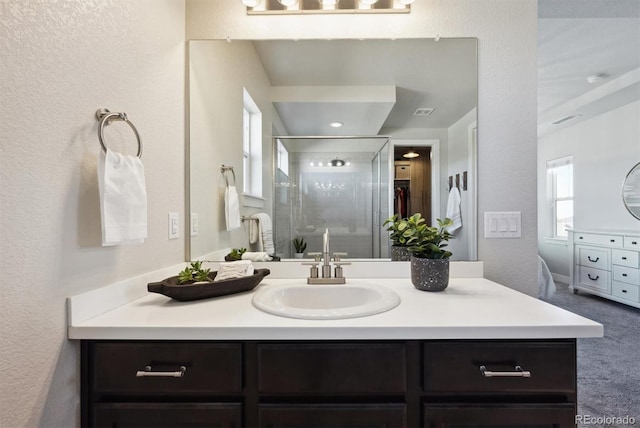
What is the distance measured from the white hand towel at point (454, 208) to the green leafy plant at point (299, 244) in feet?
2.36

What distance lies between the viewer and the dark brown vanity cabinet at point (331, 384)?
2.70 feet

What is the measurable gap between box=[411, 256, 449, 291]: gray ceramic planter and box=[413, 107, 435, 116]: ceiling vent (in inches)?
29.7

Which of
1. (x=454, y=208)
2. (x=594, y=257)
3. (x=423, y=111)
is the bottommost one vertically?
(x=594, y=257)

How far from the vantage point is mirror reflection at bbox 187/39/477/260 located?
1478 mm

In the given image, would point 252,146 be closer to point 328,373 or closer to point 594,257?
point 328,373

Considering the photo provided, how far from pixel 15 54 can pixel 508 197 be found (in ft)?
5.86

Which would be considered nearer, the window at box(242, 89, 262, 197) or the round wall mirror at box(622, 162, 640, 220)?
the window at box(242, 89, 262, 197)

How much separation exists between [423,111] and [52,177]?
58.3 inches

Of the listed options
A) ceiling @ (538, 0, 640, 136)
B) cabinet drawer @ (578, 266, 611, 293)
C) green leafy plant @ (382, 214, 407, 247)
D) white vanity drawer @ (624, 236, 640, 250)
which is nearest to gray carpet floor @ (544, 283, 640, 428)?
cabinet drawer @ (578, 266, 611, 293)

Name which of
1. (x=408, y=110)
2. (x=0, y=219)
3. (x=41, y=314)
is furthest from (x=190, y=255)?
(x=408, y=110)

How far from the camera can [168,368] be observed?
827 mm

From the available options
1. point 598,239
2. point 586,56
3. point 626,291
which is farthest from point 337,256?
point 598,239

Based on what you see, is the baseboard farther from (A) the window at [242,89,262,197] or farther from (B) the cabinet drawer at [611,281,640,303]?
(A) the window at [242,89,262,197]

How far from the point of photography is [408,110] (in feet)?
5.06
